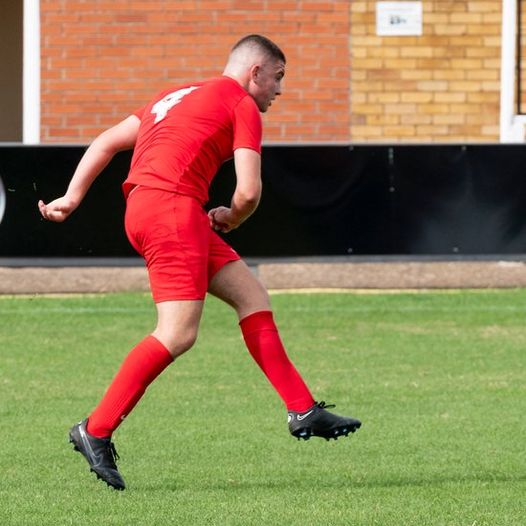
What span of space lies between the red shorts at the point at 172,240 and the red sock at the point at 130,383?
8.6 inches

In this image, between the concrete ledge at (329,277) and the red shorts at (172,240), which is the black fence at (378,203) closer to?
the concrete ledge at (329,277)

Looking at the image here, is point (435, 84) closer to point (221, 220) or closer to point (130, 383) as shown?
point (221, 220)

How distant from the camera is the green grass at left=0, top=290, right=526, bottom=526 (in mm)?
5875

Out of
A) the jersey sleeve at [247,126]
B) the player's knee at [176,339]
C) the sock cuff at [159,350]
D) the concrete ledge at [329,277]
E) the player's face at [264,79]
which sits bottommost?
the concrete ledge at [329,277]

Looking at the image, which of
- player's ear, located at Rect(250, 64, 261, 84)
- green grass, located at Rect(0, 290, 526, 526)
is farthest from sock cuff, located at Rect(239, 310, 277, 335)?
player's ear, located at Rect(250, 64, 261, 84)

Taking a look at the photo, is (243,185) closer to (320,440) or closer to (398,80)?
(320,440)

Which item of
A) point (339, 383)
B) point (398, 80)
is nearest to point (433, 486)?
point (339, 383)

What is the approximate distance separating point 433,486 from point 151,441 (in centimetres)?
176

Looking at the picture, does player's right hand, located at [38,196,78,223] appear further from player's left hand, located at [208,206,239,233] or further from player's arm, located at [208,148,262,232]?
player's arm, located at [208,148,262,232]

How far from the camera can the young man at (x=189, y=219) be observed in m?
6.00

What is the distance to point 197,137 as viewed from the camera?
241 inches

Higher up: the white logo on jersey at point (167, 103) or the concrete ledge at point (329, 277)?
the white logo on jersey at point (167, 103)

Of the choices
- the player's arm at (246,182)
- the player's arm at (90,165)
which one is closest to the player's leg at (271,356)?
the player's arm at (246,182)

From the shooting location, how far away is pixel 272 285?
14.3 meters
